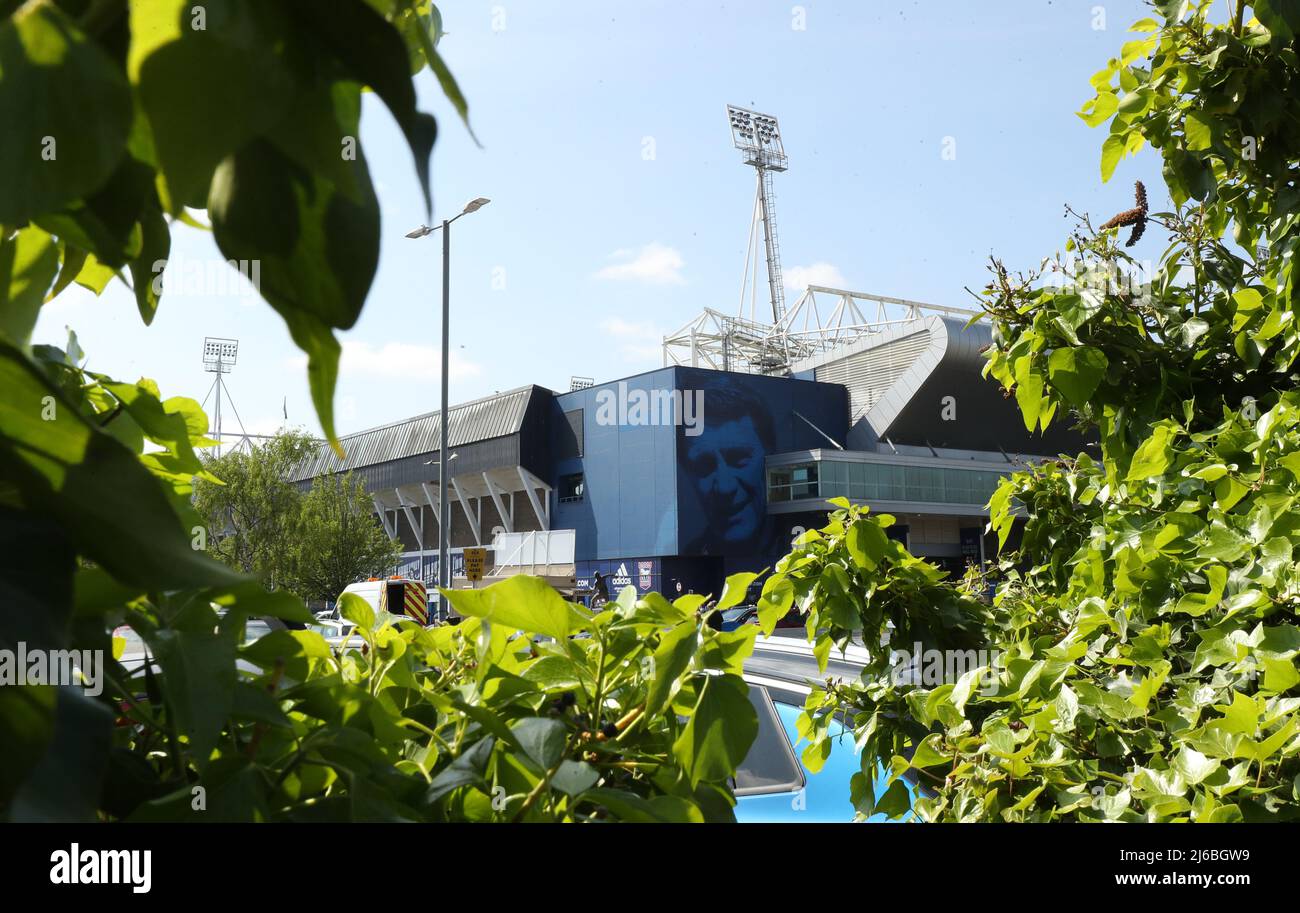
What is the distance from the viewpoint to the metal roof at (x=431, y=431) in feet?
132

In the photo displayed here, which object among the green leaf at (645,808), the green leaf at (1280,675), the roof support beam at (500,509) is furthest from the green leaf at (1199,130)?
the roof support beam at (500,509)

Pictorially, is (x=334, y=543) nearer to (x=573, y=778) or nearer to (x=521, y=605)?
(x=521, y=605)

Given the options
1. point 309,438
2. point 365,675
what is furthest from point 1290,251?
point 309,438

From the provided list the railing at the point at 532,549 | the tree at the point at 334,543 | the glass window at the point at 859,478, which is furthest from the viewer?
the railing at the point at 532,549

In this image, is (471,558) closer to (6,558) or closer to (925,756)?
(925,756)

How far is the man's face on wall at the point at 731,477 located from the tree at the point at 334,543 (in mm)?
11778

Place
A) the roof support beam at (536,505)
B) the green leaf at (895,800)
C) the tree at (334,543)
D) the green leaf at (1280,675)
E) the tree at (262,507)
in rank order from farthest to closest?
the roof support beam at (536,505), the tree at (334,543), the tree at (262,507), the green leaf at (895,800), the green leaf at (1280,675)

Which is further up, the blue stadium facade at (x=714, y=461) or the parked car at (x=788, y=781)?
the blue stadium facade at (x=714, y=461)

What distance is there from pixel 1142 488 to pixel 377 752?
2009 mm

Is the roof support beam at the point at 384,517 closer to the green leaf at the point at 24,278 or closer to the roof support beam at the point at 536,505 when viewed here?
the roof support beam at the point at 536,505

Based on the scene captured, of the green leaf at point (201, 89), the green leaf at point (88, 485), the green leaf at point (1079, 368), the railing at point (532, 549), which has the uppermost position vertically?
the green leaf at point (1079, 368)

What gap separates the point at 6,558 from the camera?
1.05ft

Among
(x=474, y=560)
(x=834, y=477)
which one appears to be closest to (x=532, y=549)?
(x=834, y=477)

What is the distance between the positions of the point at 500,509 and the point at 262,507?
37.5 feet
